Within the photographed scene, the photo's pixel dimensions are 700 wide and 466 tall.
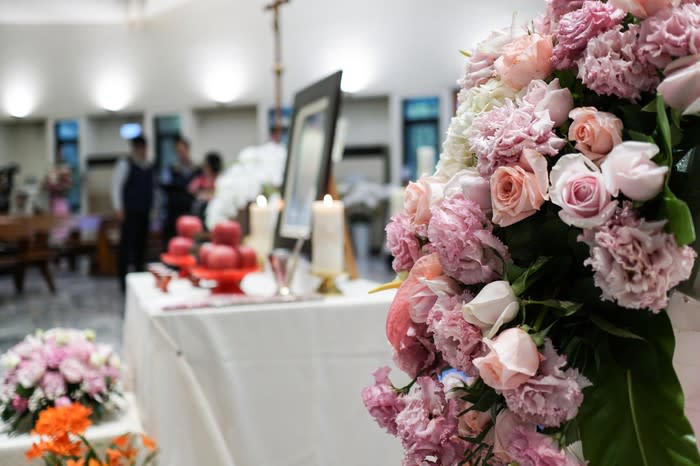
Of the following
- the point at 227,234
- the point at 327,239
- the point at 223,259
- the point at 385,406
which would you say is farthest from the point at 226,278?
the point at 385,406

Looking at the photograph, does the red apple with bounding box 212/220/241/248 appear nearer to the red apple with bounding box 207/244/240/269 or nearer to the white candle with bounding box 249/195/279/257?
the red apple with bounding box 207/244/240/269

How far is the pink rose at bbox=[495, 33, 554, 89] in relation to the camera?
2.56ft

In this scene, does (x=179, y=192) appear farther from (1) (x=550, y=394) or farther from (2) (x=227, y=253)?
(1) (x=550, y=394)

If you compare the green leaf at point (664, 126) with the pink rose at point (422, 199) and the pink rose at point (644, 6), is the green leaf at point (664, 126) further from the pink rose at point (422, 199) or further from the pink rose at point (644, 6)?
the pink rose at point (422, 199)

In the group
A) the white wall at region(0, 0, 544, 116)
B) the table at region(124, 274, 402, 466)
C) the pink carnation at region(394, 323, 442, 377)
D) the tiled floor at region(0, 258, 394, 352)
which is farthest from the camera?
the white wall at region(0, 0, 544, 116)

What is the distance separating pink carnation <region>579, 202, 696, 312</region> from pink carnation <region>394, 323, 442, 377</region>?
0.83ft

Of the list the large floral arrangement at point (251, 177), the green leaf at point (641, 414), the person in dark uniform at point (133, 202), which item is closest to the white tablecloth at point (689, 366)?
the green leaf at point (641, 414)

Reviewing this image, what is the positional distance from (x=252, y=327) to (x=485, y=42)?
0.82m

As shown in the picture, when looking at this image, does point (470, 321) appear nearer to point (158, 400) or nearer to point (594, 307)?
point (594, 307)

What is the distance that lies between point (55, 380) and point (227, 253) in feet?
1.63

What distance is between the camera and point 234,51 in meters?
11.9

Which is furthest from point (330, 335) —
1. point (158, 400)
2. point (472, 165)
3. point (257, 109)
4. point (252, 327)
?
point (257, 109)

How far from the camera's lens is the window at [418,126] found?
11227 mm

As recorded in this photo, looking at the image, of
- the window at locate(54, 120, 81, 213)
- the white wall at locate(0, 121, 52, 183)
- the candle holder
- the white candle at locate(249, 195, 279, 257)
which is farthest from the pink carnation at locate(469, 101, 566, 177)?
the white wall at locate(0, 121, 52, 183)
